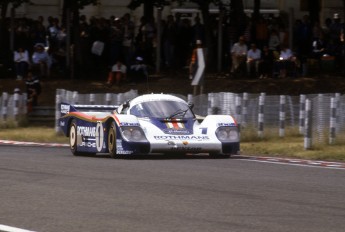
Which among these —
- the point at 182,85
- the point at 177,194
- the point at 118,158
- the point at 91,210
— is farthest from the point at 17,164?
the point at 182,85

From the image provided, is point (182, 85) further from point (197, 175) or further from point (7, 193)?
point (7, 193)

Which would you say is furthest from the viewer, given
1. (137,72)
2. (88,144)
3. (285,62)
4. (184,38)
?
(137,72)

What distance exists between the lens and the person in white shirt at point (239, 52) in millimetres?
32494

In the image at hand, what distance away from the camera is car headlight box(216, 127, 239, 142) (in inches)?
791

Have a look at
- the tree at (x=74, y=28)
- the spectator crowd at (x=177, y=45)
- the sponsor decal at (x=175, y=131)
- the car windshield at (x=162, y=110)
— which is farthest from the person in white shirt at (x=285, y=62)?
the sponsor decal at (x=175, y=131)

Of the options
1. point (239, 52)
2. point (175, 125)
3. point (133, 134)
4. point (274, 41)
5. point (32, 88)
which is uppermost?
point (274, 41)

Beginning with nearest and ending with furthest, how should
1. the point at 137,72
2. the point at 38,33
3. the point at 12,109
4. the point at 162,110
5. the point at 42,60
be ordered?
1. the point at 162,110
2. the point at 12,109
3. the point at 38,33
4. the point at 137,72
5. the point at 42,60

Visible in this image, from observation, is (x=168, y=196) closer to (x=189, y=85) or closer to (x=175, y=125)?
(x=175, y=125)

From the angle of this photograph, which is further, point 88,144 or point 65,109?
point 65,109

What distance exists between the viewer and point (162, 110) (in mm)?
20750

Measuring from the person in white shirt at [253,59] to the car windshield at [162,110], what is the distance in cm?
1138

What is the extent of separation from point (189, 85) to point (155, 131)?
46.5ft

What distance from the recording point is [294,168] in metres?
18.0

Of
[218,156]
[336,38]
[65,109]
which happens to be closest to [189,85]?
[336,38]
